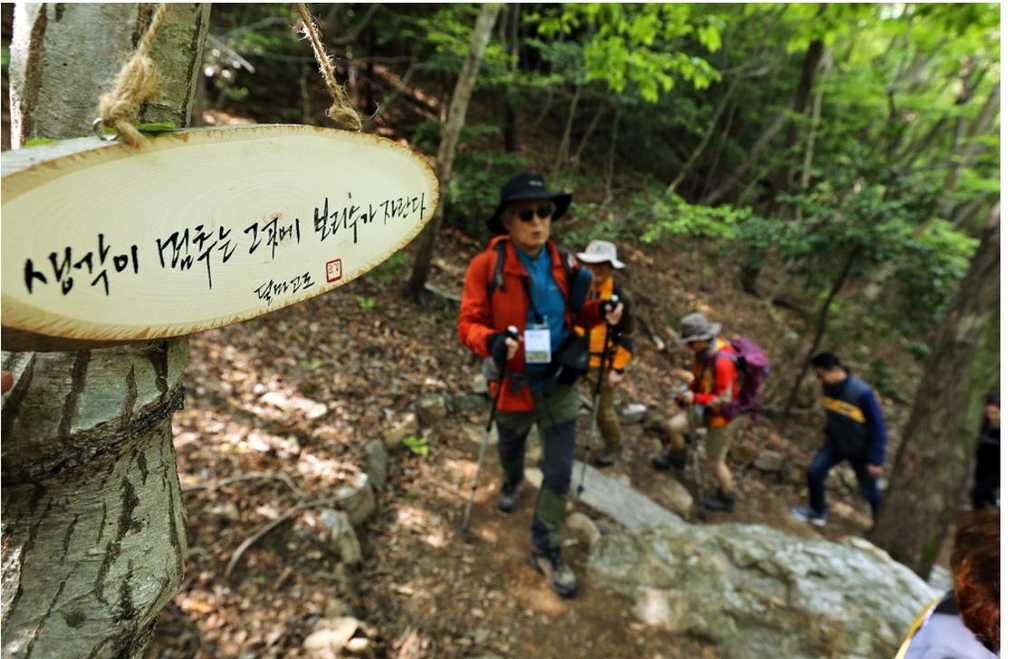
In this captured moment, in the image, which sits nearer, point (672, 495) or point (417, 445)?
point (417, 445)

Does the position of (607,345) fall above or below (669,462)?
above

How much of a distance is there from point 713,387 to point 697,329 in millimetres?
593

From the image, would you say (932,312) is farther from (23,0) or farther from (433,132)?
(23,0)

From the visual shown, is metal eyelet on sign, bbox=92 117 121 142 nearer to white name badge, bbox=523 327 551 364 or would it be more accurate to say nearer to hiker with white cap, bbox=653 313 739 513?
white name badge, bbox=523 327 551 364

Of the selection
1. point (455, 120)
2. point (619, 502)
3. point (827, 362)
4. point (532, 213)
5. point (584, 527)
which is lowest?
point (619, 502)

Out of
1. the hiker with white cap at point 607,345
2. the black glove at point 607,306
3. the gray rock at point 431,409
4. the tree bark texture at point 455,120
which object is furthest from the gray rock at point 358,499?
the tree bark texture at point 455,120

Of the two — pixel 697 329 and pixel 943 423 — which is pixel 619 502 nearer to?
pixel 697 329

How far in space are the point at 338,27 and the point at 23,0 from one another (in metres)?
9.39

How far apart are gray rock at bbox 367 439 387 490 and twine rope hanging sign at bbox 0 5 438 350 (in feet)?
10.3

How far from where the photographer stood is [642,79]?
518 cm

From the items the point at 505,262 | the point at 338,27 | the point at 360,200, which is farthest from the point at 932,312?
the point at 338,27

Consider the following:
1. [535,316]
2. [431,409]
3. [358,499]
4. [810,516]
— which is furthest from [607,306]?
[810,516]

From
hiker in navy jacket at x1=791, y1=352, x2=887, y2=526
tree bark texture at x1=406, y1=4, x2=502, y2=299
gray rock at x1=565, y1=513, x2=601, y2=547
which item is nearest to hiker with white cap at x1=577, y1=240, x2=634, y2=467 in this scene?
gray rock at x1=565, y1=513, x2=601, y2=547

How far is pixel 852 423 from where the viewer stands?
5.14 metres
